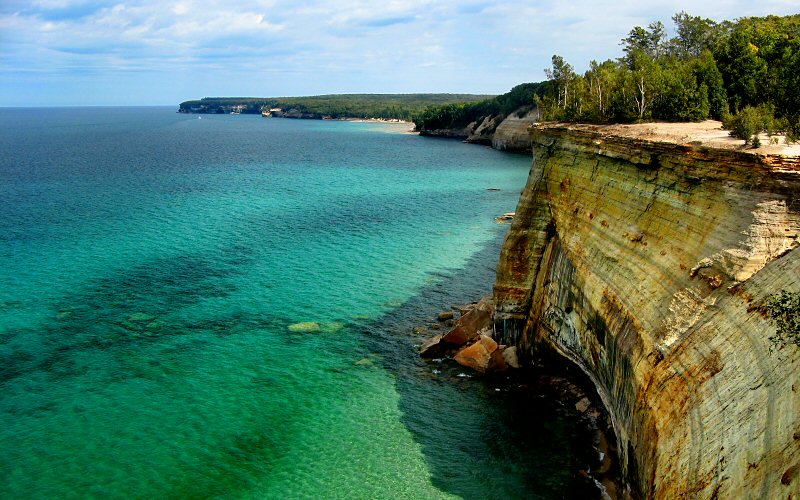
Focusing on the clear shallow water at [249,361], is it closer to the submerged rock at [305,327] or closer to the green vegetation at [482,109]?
the submerged rock at [305,327]

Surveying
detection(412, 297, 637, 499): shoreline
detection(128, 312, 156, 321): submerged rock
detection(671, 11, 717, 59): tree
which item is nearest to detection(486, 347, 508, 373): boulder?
detection(412, 297, 637, 499): shoreline

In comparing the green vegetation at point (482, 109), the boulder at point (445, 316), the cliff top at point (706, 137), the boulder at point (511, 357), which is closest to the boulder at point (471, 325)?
the boulder at point (445, 316)

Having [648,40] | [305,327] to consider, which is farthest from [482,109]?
[305,327]

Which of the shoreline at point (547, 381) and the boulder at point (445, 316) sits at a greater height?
the boulder at point (445, 316)

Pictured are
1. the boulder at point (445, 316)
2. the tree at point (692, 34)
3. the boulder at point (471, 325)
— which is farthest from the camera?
the tree at point (692, 34)

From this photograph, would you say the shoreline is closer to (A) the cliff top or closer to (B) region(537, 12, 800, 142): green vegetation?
(A) the cliff top

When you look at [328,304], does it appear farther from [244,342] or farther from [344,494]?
[344,494]

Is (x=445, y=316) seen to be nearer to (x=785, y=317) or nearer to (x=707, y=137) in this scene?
(x=707, y=137)

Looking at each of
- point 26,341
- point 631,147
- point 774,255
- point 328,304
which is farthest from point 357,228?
point 774,255
